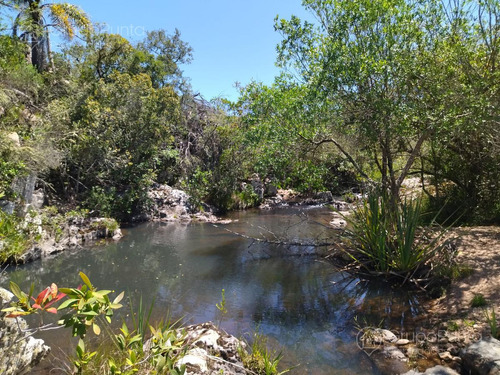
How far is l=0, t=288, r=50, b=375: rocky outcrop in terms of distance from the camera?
349 centimetres

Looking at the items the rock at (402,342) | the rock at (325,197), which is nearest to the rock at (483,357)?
the rock at (402,342)

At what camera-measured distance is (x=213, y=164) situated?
22.0 m

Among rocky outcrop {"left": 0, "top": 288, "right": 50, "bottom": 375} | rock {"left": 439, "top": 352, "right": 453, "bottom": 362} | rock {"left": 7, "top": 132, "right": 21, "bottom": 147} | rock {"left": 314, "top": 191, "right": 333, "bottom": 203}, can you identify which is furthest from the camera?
rock {"left": 314, "top": 191, "right": 333, "bottom": 203}

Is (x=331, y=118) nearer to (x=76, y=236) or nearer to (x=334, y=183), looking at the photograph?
(x=334, y=183)

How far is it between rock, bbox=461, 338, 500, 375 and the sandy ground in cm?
116

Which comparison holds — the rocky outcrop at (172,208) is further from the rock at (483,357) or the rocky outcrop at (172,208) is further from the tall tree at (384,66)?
the rock at (483,357)

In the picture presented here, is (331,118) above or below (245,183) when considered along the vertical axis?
above

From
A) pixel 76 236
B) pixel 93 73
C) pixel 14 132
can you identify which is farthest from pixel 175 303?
pixel 93 73

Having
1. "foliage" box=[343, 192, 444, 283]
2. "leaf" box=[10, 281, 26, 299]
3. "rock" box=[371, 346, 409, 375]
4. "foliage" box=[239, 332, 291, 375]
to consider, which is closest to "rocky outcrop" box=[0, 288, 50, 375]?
"leaf" box=[10, 281, 26, 299]

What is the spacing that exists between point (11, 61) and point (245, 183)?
527 inches

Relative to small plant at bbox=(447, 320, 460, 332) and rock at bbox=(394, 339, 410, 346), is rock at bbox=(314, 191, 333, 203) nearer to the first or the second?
small plant at bbox=(447, 320, 460, 332)

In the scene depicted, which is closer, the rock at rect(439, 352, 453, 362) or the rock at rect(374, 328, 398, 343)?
the rock at rect(439, 352, 453, 362)

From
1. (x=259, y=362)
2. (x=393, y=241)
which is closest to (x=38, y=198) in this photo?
(x=259, y=362)

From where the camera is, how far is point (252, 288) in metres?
8.56
